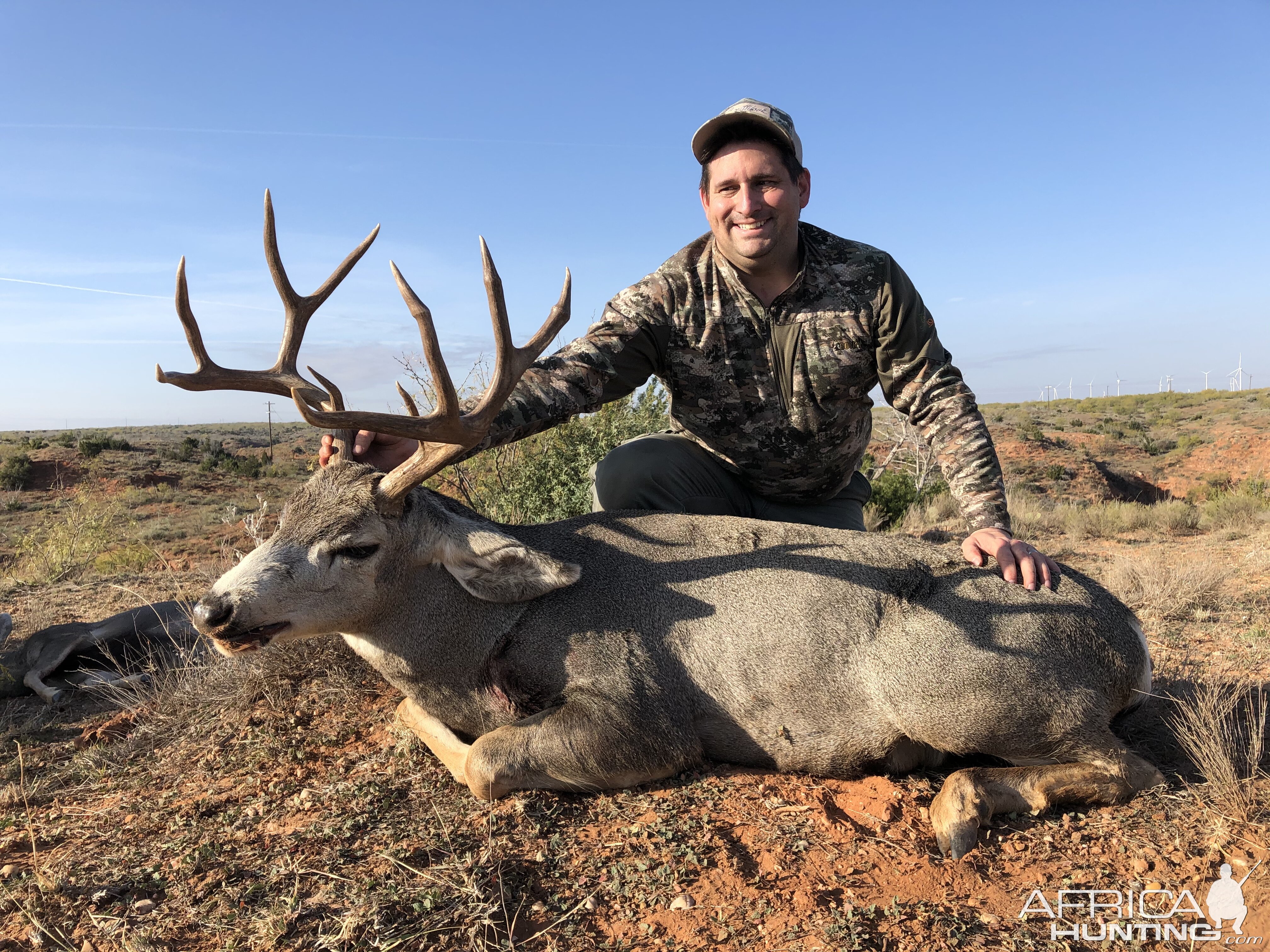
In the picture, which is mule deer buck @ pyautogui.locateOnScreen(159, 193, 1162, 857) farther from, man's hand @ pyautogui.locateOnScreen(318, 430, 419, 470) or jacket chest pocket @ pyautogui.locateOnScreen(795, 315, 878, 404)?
jacket chest pocket @ pyautogui.locateOnScreen(795, 315, 878, 404)

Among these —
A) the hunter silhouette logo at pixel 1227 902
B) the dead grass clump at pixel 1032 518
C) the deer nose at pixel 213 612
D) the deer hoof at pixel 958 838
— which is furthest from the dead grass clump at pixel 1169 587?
the deer nose at pixel 213 612

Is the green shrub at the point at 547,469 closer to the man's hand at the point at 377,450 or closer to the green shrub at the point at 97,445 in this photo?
the man's hand at the point at 377,450

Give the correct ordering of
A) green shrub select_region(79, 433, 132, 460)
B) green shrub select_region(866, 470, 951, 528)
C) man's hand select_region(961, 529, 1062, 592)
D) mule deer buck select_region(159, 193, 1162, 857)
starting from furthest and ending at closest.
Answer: green shrub select_region(79, 433, 132, 460) < green shrub select_region(866, 470, 951, 528) < man's hand select_region(961, 529, 1062, 592) < mule deer buck select_region(159, 193, 1162, 857)

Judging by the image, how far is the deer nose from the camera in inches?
129

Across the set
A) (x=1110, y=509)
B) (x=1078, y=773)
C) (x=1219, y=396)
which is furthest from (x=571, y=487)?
(x=1219, y=396)

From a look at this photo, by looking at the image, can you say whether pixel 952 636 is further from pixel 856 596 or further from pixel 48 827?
pixel 48 827

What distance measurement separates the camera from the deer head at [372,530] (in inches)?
135

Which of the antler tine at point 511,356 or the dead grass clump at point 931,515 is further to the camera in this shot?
the dead grass clump at point 931,515

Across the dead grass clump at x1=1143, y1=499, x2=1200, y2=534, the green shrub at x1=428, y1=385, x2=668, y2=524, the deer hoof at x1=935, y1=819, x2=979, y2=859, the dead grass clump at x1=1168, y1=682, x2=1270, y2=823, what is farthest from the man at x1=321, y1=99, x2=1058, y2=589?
the dead grass clump at x1=1143, y1=499, x2=1200, y2=534

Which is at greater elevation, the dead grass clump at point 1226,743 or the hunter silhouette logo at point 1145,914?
the dead grass clump at point 1226,743

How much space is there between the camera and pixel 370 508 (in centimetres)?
375

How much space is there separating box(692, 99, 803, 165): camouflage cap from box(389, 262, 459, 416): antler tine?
2510 millimetres

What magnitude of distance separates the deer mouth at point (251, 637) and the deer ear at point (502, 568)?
30.5 inches

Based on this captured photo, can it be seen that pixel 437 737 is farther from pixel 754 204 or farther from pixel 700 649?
pixel 754 204
